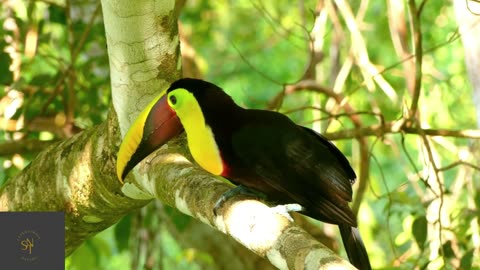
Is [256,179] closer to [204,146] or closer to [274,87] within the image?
[204,146]

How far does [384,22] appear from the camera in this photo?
14.5 ft

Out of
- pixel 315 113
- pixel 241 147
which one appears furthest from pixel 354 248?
pixel 315 113

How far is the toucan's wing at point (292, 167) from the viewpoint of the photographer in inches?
72.4

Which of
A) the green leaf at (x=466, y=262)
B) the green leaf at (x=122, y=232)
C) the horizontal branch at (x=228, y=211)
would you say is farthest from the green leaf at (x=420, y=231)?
the green leaf at (x=122, y=232)

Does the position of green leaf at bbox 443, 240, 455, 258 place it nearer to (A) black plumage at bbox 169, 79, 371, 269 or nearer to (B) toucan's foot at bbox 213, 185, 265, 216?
(A) black plumage at bbox 169, 79, 371, 269

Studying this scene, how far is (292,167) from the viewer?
72.9 inches

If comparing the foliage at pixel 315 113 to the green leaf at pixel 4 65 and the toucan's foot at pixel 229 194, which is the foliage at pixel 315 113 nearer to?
the green leaf at pixel 4 65

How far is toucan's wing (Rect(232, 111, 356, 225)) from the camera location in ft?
6.04

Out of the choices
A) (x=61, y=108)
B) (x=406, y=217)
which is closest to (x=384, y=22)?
(x=406, y=217)

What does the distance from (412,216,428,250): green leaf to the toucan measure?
0.33 m

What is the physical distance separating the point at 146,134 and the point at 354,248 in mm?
530

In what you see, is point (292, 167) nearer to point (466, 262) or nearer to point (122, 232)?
point (466, 262)

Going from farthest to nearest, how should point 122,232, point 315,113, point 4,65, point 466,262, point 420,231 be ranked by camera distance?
point 315,113, point 122,232, point 4,65, point 420,231, point 466,262

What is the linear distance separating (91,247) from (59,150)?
616 millimetres
